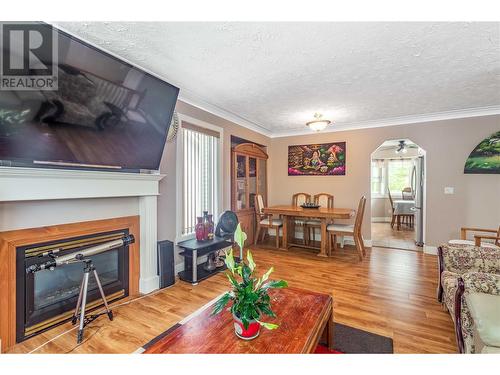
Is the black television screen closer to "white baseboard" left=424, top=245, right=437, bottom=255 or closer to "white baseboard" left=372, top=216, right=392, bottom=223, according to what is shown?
"white baseboard" left=424, top=245, right=437, bottom=255

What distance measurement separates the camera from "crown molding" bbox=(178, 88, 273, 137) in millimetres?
3186

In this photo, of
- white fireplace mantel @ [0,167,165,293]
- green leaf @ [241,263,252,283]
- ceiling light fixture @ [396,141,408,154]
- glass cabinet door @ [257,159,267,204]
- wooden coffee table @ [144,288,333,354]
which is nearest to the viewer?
wooden coffee table @ [144,288,333,354]

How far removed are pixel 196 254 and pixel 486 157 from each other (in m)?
4.58

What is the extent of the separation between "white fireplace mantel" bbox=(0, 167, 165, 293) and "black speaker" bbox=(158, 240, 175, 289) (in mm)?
61

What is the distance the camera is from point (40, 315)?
A: 200 cm

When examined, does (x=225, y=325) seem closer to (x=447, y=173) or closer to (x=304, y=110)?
(x=304, y=110)

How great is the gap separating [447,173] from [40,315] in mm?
5563

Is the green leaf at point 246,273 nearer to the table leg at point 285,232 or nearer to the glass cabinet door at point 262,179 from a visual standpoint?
the table leg at point 285,232

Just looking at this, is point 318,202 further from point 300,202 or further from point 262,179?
point 262,179

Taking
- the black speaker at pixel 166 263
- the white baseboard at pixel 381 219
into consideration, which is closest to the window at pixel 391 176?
the white baseboard at pixel 381 219

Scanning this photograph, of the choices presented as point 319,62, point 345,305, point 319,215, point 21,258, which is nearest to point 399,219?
point 319,215

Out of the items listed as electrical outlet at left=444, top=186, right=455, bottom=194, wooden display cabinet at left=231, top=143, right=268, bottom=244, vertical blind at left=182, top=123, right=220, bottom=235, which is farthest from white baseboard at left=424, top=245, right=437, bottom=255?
vertical blind at left=182, top=123, right=220, bottom=235

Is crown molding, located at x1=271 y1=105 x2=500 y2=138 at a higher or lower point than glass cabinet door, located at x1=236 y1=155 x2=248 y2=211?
higher

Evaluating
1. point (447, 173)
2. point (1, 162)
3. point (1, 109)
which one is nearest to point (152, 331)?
point (1, 162)
